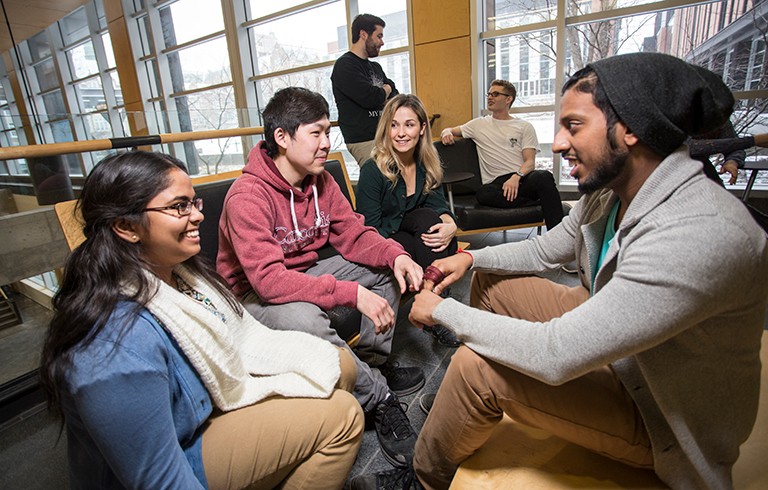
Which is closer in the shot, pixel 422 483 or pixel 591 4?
pixel 422 483

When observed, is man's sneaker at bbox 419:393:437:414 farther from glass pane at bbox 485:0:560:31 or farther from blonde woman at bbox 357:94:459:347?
glass pane at bbox 485:0:560:31

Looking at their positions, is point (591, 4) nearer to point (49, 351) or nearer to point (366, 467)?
point (366, 467)

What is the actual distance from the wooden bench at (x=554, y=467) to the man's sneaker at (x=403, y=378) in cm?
73

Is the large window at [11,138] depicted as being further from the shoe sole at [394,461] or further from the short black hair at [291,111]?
the shoe sole at [394,461]

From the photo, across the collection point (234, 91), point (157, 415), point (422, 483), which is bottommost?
point (422, 483)

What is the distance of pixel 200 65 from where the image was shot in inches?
287

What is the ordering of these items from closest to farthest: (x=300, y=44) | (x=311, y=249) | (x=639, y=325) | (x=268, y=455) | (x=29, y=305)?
(x=639, y=325)
(x=268, y=455)
(x=311, y=249)
(x=29, y=305)
(x=300, y=44)

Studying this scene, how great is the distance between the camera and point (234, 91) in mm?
6895

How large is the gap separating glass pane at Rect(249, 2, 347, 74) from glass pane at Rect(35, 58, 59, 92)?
19.5 feet

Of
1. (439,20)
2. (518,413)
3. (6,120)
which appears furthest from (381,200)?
(439,20)

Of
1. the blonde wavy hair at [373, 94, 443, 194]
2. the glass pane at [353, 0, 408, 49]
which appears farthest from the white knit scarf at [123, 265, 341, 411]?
the glass pane at [353, 0, 408, 49]

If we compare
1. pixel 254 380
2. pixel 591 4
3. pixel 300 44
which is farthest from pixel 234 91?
pixel 254 380

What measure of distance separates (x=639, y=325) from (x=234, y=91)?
745 cm

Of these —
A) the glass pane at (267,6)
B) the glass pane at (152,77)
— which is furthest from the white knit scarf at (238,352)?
the glass pane at (152,77)
